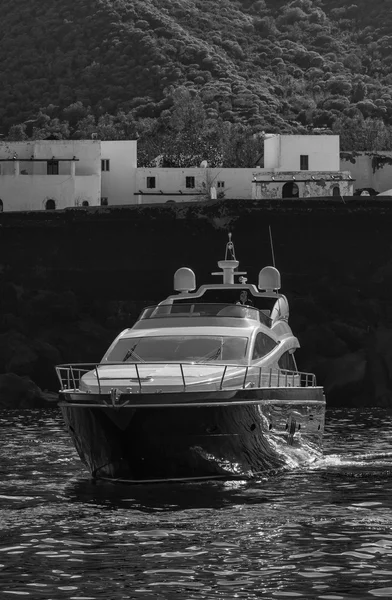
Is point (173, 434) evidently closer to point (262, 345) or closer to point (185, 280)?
point (262, 345)

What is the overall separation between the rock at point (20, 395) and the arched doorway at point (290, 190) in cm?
3010

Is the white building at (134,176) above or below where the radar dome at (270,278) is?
above

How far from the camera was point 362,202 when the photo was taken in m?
54.1

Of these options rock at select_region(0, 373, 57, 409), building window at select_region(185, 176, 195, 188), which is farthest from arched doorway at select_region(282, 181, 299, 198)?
rock at select_region(0, 373, 57, 409)

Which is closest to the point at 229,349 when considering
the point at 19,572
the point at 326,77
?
the point at 19,572

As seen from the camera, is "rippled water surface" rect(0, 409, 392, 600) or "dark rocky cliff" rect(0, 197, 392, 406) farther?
"dark rocky cliff" rect(0, 197, 392, 406)

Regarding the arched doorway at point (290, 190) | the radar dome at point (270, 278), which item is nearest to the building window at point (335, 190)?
the arched doorway at point (290, 190)

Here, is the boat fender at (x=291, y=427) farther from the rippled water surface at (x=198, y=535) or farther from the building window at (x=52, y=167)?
the building window at (x=52, y=167)

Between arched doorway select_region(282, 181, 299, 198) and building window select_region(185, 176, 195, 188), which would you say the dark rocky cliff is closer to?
arched doorway select_region(282, 181, 299, 198)

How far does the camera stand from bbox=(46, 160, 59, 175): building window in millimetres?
71000

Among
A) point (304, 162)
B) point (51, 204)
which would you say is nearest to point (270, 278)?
point (51, 204)

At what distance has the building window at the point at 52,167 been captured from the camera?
233ft

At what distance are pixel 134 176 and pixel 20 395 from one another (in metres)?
33.1

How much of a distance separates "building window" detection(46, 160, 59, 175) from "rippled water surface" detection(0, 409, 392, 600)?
150ft
